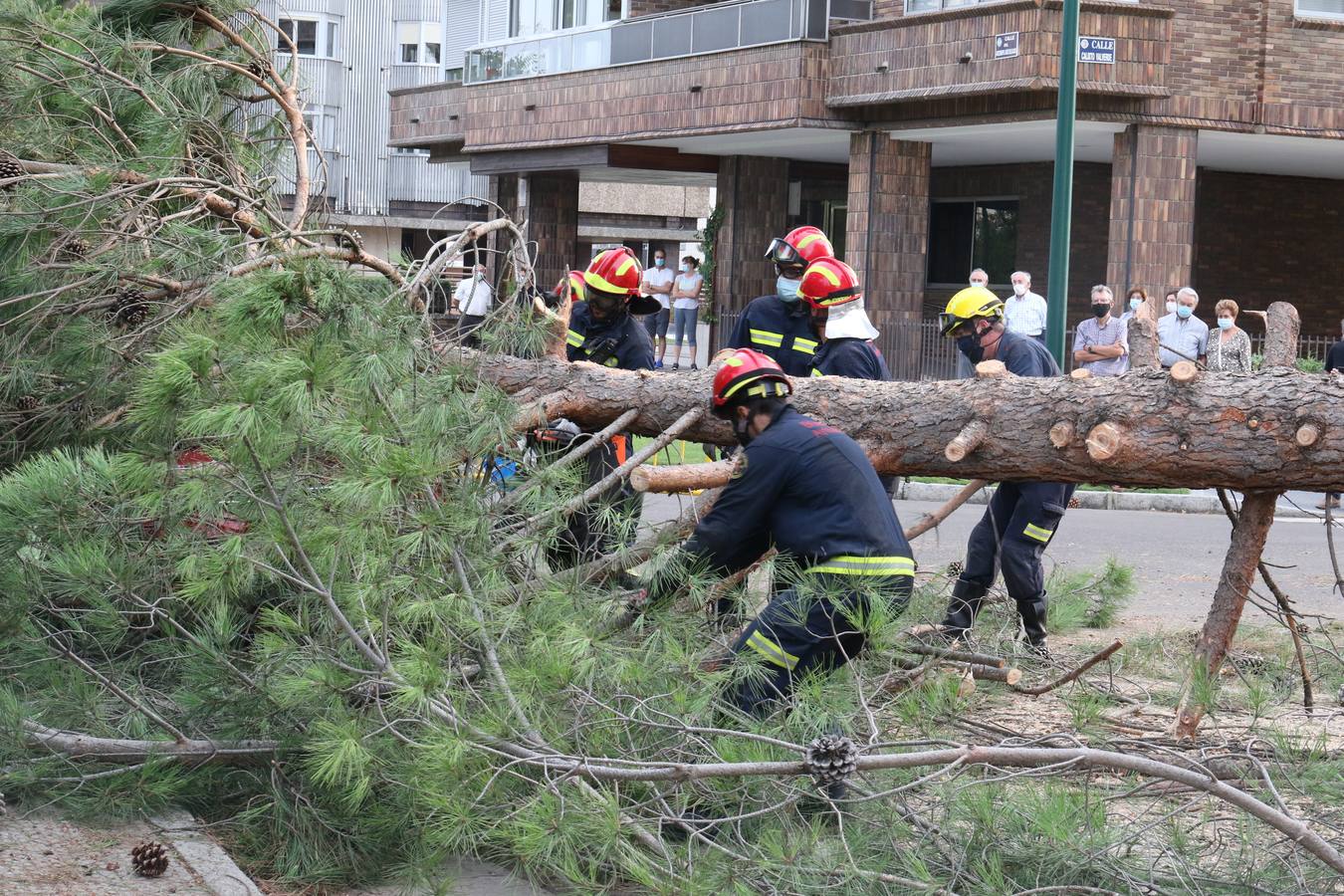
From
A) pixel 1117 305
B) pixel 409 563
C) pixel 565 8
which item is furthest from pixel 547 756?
pixel 565 8

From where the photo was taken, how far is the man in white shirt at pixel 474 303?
18.5 ft

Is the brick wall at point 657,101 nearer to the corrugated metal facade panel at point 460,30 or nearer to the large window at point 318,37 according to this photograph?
the corrugated metal facade panel at point 460,30

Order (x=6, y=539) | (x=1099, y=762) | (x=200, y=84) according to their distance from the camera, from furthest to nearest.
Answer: (x=200, y=84), (x=6, y=539), (x=1099, y=762)

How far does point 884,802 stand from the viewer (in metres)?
3.75

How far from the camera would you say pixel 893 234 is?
19.4 metres

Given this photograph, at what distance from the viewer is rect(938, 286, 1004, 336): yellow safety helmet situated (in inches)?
283

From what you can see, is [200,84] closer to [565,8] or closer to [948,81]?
[948,81]

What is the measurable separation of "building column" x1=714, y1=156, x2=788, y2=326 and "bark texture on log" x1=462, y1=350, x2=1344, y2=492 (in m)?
16.9

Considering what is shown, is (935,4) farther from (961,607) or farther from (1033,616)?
(961,607)

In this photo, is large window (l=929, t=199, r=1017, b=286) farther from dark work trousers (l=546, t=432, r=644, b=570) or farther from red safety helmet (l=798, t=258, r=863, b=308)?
dark work trousers (l=546, t=432, r=644, b=570)

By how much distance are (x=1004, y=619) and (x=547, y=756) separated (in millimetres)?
3627

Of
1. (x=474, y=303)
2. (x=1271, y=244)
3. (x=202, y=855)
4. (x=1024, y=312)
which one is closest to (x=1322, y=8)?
(x=1271, y=244)

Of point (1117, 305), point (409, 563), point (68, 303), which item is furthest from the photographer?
point (1117, 305)

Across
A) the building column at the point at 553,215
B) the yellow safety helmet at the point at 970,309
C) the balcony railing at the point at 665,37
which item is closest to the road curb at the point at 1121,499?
the yellow safety helmet at the point at 970,309
